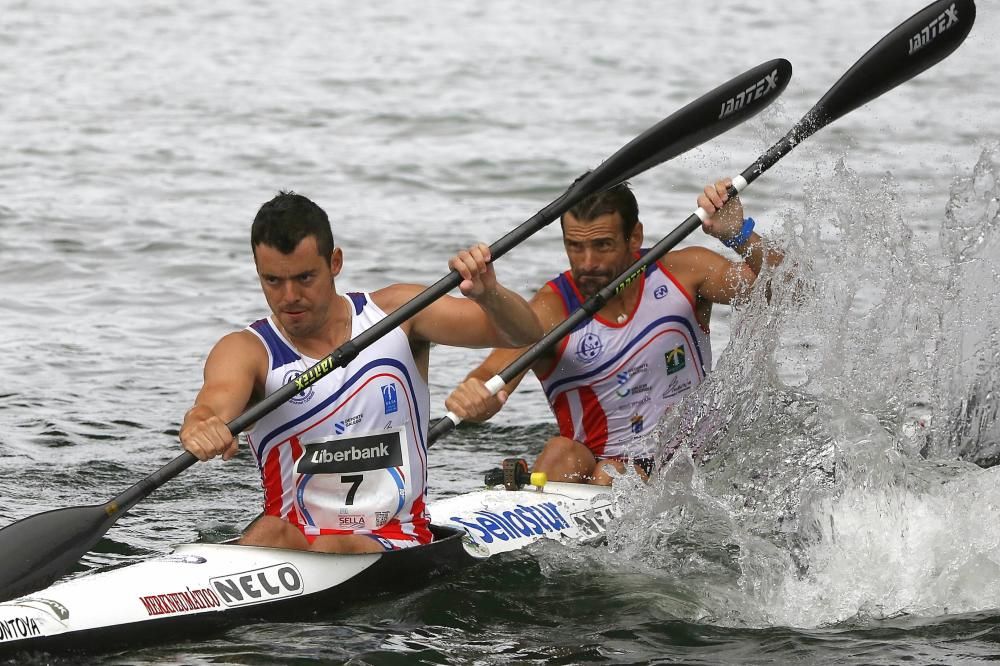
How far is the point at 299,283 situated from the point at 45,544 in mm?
1319

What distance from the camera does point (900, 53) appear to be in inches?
266

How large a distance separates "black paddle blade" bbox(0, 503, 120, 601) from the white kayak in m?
0.12

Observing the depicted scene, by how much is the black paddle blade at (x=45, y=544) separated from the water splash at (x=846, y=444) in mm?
2164

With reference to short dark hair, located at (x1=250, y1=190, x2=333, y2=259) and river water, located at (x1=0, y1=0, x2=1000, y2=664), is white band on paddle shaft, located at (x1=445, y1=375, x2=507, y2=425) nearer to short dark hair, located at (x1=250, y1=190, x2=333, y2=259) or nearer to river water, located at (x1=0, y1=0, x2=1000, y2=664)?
river water, located at (x1=0, y1=0, x2=1000, y2=664)

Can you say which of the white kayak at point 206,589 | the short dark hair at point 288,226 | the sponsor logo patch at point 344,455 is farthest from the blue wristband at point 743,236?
the short dark hair at point 288,226

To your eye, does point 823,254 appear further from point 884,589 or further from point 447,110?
point 447,110

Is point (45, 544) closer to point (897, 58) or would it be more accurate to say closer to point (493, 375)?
point (493, 375)


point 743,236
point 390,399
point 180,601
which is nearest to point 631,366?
point 743,236

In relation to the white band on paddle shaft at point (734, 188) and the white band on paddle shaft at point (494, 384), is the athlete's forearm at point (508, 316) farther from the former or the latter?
the white band on paddle shaft at point (734, 188)

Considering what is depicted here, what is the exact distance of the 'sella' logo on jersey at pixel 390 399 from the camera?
531cm

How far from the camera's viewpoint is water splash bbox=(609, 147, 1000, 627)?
5.50 meters

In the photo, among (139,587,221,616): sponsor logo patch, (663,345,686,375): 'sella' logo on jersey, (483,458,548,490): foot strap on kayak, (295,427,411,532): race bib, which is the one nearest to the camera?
(139,587,221,616): sponsor logo patch

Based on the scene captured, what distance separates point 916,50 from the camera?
6766mm

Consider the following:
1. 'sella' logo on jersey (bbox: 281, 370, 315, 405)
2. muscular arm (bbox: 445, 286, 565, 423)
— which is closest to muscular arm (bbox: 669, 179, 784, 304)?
muscular arm (bbox: 445, 286, 565, 423)
